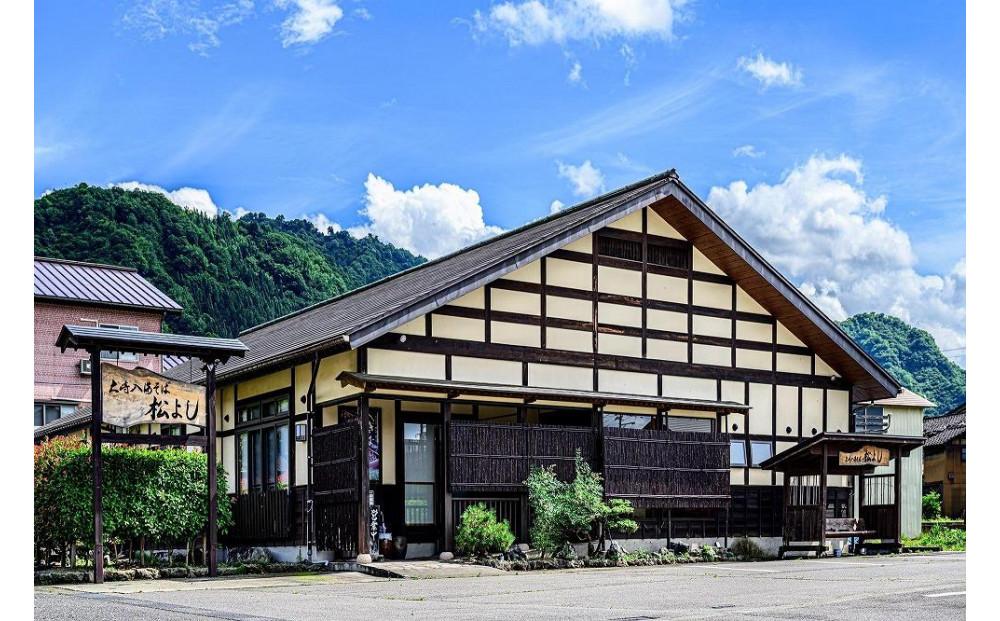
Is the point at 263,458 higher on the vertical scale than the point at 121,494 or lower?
higher

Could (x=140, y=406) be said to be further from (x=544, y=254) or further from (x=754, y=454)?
(x=754, y=454)

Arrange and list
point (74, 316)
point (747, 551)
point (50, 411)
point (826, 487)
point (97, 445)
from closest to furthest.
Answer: point (97, 445) → point (747, 551) → point (826, 487) → point (50, 411) → point (74, 316)

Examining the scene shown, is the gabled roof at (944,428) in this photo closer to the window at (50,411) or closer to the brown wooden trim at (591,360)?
the brown wooden trim at (591,360)

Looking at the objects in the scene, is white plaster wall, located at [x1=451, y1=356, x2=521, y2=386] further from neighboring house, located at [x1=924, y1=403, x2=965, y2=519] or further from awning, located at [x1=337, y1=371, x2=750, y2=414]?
neighboring house, located at [x1=924, y1=403, x2=965, y2=519]

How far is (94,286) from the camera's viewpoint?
128ft

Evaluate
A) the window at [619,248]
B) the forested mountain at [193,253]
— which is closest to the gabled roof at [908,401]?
the window at [619,248]

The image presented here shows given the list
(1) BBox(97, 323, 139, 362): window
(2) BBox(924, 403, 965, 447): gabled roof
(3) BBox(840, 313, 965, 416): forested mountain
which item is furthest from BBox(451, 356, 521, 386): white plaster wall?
(3) BBox(840, 313, 965, 416): forested mountain

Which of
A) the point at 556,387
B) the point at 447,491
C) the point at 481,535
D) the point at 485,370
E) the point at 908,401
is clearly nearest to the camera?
the point at 481,535

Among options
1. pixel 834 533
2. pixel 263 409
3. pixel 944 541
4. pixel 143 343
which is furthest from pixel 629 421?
pixel 143 343

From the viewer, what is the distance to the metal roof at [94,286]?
37.6 meters

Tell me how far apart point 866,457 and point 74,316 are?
86.5 ft

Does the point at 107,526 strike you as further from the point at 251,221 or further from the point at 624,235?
the point at 251,221
